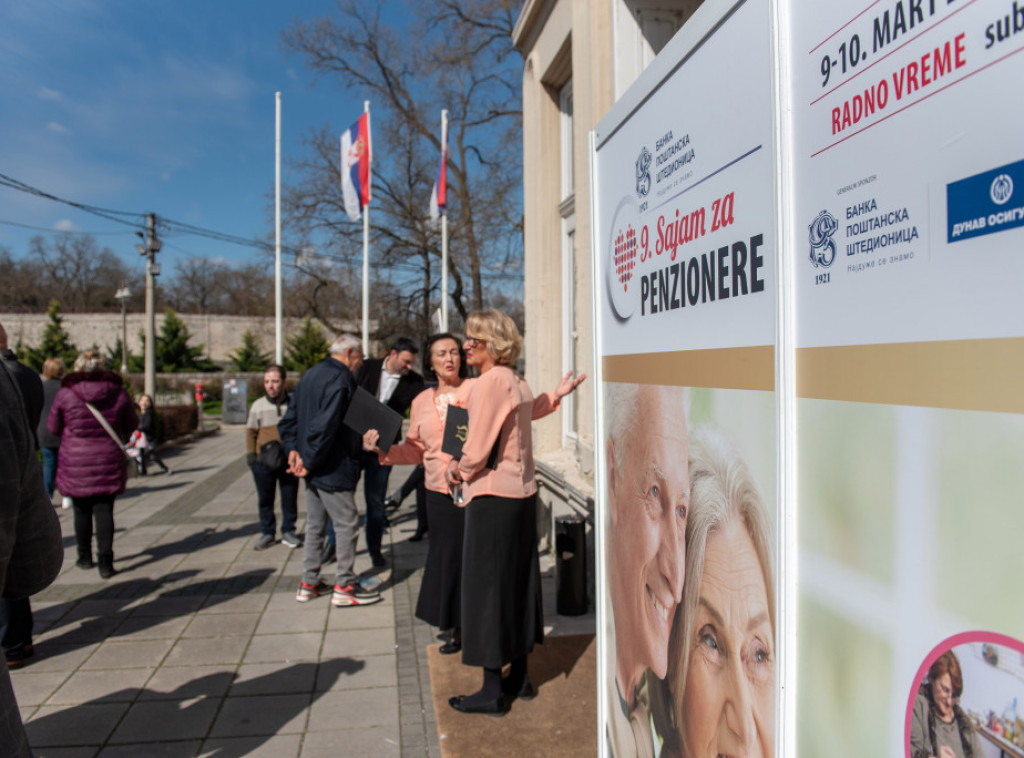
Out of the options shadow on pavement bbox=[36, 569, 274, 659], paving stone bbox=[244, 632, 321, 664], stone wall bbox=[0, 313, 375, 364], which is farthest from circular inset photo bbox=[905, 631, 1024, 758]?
stone wall bbox=[0, 313, 375, 364]

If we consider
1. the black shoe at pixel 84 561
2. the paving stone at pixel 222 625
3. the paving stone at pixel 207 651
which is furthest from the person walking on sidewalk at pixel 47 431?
the paving stone at pixel 207 651

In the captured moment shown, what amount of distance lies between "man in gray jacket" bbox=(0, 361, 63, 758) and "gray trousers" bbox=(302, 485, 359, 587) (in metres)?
2.71

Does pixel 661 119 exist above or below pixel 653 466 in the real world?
above

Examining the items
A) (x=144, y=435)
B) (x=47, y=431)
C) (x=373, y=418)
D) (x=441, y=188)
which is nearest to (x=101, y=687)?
(x=373, y=418)

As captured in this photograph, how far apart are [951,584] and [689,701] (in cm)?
95

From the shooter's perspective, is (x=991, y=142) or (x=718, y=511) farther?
(x=718, y=511)

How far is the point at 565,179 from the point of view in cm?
709

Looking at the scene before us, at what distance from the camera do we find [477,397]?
3361 millimetres

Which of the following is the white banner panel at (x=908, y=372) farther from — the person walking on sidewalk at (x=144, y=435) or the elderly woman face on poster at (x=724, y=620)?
the person walking on sidewalk at (x=144, y=435)

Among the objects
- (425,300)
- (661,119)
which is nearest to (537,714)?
(661,119)

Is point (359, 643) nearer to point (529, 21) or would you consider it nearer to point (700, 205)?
point (700, 205)

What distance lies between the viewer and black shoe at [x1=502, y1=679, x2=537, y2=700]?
12.3 feet

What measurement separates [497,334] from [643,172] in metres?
1.77

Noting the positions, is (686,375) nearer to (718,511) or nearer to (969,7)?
(718,511)
